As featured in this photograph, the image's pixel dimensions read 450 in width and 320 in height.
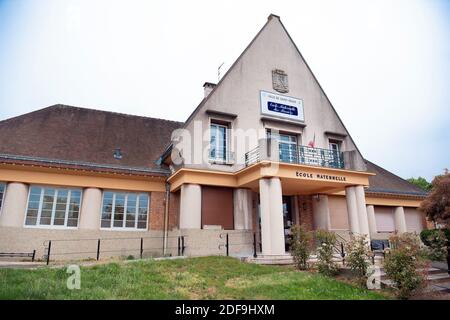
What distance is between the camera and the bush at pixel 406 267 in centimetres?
745

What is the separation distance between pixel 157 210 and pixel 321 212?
8.15 m

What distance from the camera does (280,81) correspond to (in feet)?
54.4

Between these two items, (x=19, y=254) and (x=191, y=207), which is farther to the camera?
(x=191, y=207)

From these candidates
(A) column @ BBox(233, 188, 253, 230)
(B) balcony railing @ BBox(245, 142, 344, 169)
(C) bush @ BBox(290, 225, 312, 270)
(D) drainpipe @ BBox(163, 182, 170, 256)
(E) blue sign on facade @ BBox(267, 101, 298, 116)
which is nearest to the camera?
(C) bush @ BBox(290, 225, 312, 270)

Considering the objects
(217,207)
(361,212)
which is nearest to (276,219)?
(217,207)

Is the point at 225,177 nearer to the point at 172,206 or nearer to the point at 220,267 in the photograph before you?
the point at 172,206

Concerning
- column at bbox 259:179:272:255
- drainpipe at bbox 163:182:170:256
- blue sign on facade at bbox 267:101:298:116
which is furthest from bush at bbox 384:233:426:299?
drainpipe at bbox 163:182:170:256

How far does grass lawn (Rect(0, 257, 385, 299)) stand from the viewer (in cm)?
658

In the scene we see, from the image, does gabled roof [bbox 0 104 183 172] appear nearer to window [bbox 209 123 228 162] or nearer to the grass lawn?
window [bbox 209 123 228 162]

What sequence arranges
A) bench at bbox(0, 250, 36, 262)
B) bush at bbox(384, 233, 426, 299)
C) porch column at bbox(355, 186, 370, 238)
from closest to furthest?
bush at bbox(384, 233, 426, 299), bench at bbox(0, 250, 36, 262), porch column at bbox(355, 186, 370, 238)

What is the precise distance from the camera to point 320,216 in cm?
1609

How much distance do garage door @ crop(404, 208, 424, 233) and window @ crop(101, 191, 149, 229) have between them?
16344 mm

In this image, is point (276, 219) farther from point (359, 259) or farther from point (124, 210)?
point (124, 210)
